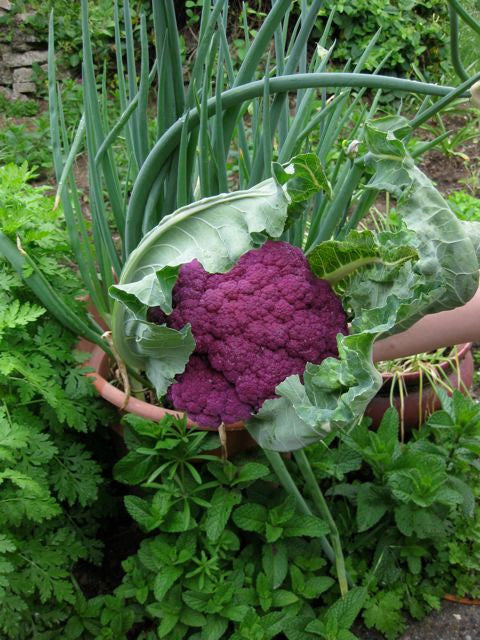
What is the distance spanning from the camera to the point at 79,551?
126cm

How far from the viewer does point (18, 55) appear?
3242 millimetres

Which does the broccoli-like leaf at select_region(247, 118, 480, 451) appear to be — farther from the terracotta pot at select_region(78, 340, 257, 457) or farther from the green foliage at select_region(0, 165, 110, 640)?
the green foliage at select_region(0, 165, 110, 640)

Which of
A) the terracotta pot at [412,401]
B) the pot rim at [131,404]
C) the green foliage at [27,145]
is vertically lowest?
the terracotta pot at [412,401]

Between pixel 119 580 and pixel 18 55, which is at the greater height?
pixel 18 55

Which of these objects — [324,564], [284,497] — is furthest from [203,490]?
[324,564]

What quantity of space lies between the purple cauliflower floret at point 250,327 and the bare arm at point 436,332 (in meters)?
0.11

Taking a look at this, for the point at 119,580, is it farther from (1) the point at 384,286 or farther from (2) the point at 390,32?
(2) the point at 390,32

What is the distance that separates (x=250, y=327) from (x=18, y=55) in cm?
276

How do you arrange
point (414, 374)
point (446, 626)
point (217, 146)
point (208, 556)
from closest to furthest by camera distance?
point (217, 146), point (208, 556), point (446, 626), point (414, 374)

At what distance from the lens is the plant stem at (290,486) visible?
119cm

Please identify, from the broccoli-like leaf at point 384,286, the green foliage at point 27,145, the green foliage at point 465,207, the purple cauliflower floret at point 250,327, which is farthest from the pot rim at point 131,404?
the green foliage at point 27,145

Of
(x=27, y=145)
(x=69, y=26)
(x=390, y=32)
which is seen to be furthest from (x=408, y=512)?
(x=69, y=26)

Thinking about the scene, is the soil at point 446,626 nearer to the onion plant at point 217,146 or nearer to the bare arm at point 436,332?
the onion plant at point 217,146

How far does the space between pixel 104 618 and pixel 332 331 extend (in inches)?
28.6
